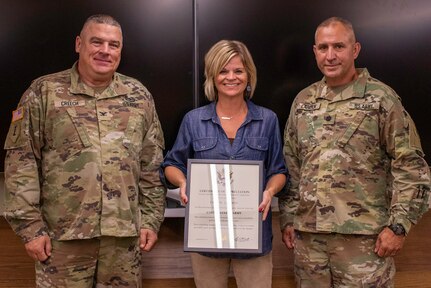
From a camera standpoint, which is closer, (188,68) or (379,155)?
(379,155)

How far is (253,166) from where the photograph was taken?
187 centimetres

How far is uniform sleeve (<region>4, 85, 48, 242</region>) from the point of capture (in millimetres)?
1818

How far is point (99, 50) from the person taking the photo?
1.91 metres

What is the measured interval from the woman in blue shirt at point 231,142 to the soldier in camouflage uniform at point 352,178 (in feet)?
0.49

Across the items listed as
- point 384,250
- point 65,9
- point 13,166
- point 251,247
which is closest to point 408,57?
point 384,250

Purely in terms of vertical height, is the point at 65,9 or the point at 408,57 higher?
the point at 65,9

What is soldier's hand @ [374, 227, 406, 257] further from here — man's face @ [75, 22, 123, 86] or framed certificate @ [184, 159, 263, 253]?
man's face @ [75, 22, 123, 86]

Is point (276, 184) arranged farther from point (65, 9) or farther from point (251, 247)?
point (65, 9)

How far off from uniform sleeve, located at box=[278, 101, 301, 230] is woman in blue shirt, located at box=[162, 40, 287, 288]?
135mm

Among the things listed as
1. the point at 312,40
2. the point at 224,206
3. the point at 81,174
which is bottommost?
the point at 224,206

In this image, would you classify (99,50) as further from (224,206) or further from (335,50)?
(335,50)

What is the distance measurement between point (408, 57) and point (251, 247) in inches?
73.6

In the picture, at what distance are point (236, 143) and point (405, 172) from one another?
2.10 feet

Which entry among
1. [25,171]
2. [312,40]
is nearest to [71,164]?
[25,171]
